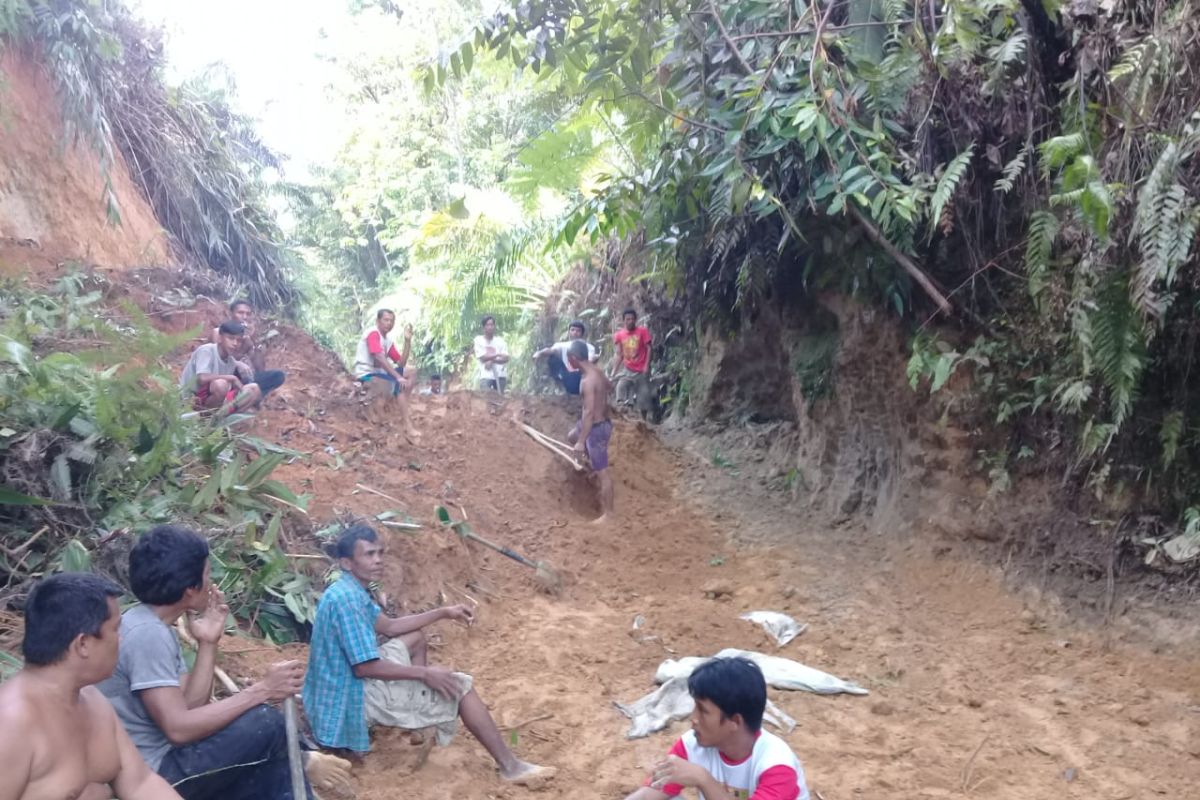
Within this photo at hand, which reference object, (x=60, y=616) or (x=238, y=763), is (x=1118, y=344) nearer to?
(x=238, y=763)

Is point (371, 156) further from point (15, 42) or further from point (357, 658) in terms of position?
point (357, 658)

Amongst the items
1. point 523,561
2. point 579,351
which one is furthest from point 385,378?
point 523,561

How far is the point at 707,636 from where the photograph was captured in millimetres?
5801

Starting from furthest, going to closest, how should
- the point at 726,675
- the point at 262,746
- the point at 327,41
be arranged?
the point at 327,41 < the point at 262,746 < the point at 726,675

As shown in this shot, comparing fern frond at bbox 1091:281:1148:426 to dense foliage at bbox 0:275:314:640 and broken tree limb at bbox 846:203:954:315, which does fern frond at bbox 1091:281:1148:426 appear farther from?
dense foliage at bbox 0:275:314:640

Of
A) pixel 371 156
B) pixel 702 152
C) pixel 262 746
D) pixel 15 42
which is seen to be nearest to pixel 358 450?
pixel 702 152

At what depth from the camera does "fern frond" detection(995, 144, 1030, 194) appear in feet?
17.1

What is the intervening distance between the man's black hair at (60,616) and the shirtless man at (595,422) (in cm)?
581

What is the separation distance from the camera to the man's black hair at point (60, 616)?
7.55 feet

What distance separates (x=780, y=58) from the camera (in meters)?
6.06

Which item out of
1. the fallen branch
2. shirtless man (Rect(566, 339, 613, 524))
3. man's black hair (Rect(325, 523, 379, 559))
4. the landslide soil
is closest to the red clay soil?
the landslide soil

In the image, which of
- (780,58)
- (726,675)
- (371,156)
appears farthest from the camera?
(371,156)

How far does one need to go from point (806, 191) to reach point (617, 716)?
3569mm

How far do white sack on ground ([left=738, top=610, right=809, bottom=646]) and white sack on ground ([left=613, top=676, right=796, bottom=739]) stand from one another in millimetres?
1088
